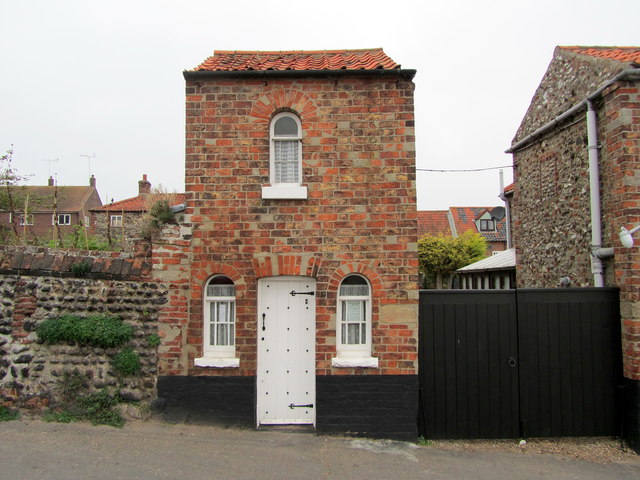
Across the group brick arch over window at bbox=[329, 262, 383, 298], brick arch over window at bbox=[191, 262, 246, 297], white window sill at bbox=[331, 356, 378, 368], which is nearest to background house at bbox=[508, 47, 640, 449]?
brick arch over window at bbox=[329, 262, 383, 298]

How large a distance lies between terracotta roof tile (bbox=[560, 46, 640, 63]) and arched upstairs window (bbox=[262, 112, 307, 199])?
5118mm

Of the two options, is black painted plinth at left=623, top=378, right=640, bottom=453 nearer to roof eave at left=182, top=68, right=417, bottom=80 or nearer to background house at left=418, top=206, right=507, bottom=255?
roof eave at left=182, top=68, right=417, bottom=80

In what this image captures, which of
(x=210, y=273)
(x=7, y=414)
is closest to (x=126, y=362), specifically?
(x=210, y=273)

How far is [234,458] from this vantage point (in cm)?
583

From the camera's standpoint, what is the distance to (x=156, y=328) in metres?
6.89

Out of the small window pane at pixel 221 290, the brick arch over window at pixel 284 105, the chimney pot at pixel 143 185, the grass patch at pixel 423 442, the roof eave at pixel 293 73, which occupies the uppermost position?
the chimney pot at pixel 143 185

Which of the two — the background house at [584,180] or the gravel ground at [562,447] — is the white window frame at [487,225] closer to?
the background house at [584,180]

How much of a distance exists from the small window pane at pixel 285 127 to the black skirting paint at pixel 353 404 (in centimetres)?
371

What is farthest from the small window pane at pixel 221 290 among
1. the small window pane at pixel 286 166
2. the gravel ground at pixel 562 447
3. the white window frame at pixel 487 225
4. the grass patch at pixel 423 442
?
the white window frame at pixel 487 225

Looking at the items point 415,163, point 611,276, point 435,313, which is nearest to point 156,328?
point 435,313

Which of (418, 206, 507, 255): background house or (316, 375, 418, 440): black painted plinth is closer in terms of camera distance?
(316, 375, 418, 440): black painted plinth

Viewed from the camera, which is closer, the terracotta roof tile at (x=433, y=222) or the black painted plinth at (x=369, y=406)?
the black painted plinth at (x=369, y=406)

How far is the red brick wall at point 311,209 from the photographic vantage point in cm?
679

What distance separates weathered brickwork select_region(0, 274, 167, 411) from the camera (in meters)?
6.84
